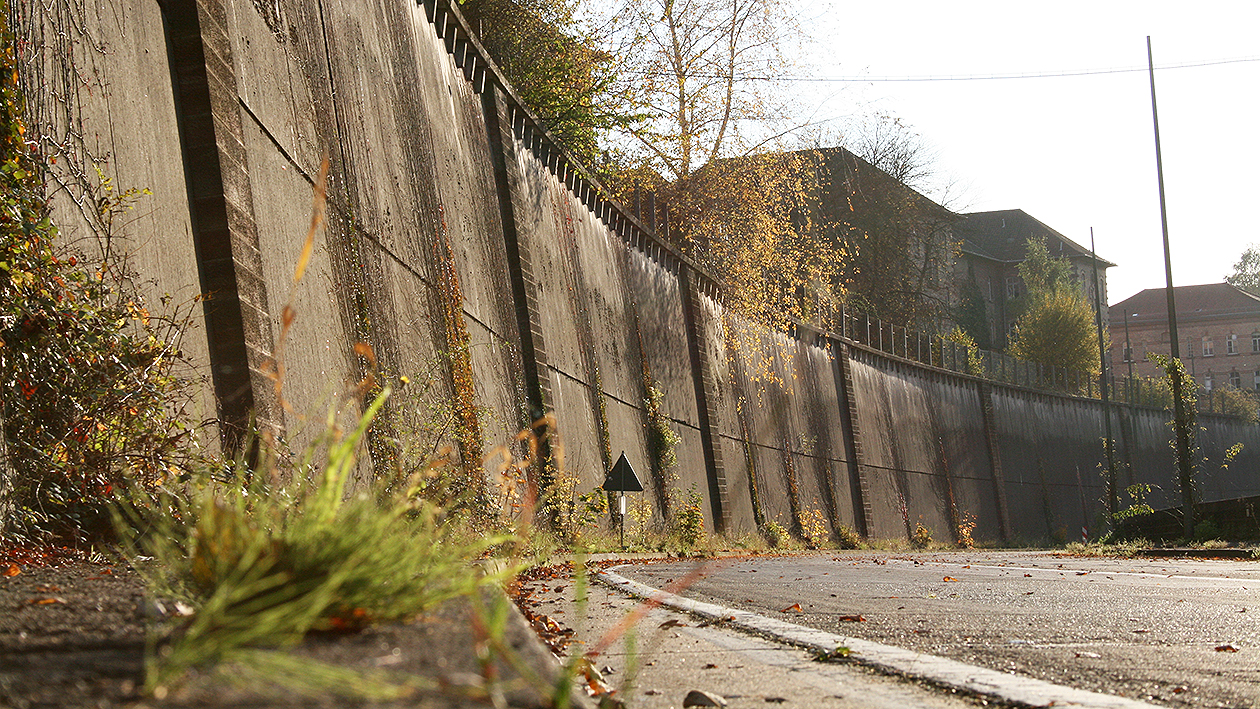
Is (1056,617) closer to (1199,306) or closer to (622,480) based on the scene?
(622,480)

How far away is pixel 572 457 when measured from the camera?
1358cm

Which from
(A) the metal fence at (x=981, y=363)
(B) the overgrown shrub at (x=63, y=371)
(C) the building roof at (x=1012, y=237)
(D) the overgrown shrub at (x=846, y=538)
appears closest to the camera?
(B) the overgrown shrub at (x=63, y=371)

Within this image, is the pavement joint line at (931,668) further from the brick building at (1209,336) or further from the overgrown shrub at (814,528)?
the brick building at (1209,336)

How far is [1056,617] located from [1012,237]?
82533 millimetres

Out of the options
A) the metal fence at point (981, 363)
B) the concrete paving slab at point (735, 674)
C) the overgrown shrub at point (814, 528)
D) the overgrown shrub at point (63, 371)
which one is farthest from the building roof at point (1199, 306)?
the overgrown shrub at point (63, 371)

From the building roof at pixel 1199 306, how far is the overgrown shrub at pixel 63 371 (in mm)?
102366

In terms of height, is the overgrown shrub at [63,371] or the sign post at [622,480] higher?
the overgrown shrub at [63,371]

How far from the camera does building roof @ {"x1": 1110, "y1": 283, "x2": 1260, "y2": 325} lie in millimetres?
98312

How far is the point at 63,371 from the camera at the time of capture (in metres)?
4.61

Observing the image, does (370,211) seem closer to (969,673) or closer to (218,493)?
(218,493)

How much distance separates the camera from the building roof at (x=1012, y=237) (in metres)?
80.6

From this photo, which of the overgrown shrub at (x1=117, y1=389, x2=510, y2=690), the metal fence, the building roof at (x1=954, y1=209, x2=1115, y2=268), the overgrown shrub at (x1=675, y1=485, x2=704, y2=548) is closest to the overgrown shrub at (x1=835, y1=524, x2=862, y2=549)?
the metal fence

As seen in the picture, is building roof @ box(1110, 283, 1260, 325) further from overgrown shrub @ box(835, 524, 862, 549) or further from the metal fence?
overgrown shrub @ box(835, 524, 862, 549)

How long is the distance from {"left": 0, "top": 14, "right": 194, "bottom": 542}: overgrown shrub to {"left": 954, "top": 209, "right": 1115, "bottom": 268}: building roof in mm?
77448
